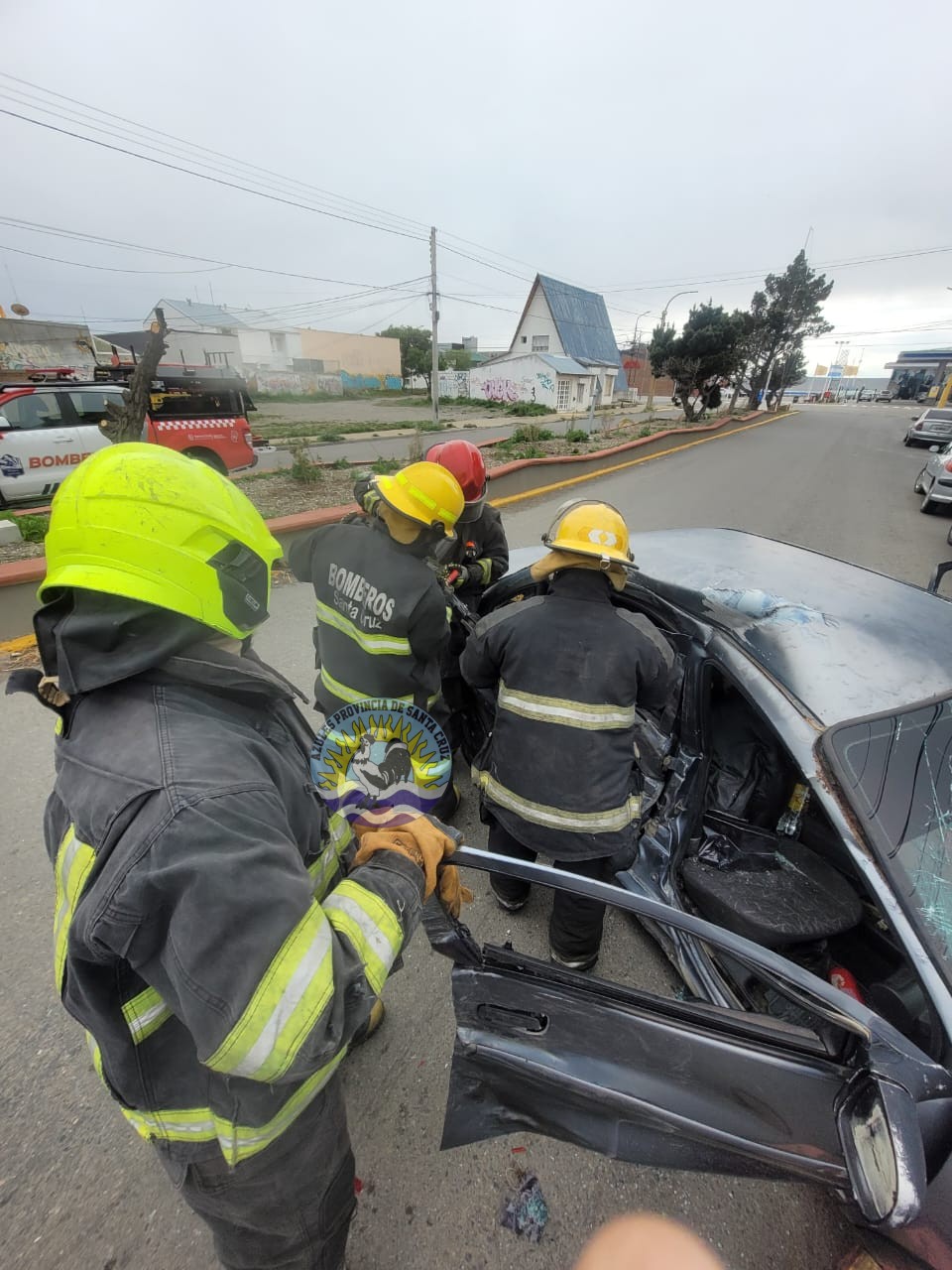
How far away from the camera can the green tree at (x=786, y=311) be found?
109ft

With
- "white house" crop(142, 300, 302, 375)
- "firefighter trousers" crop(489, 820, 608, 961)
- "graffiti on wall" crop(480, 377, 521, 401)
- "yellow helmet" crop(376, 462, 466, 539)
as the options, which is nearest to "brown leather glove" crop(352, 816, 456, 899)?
"firefighter trousers" crop(489, 820, 608, 961)

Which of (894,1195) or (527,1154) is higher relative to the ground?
(894,1195)

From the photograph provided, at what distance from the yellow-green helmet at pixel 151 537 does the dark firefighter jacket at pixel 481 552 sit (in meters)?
2.41

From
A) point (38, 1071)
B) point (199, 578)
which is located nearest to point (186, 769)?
point (199, 578)

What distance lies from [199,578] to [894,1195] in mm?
1511

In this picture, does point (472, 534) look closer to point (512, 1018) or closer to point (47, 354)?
point (512, 1018)

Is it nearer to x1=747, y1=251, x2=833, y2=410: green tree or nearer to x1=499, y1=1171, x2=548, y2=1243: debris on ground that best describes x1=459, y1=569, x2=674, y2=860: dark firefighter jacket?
x1=499, y1=1171, x2=548, y2=1243: debris on ground

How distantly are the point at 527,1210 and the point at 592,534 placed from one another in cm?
200

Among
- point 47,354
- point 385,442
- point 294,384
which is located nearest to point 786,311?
point 385,442

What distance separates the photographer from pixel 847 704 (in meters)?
1.71

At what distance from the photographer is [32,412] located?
8594 millimetres

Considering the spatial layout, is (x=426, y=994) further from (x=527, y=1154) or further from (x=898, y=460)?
(x=898, y=460)

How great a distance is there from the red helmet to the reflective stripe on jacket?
2661 millimetres

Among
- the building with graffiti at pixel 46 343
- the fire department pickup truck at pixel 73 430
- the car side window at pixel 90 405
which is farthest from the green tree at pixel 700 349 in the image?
the building with graffiti at pixel 46 343
